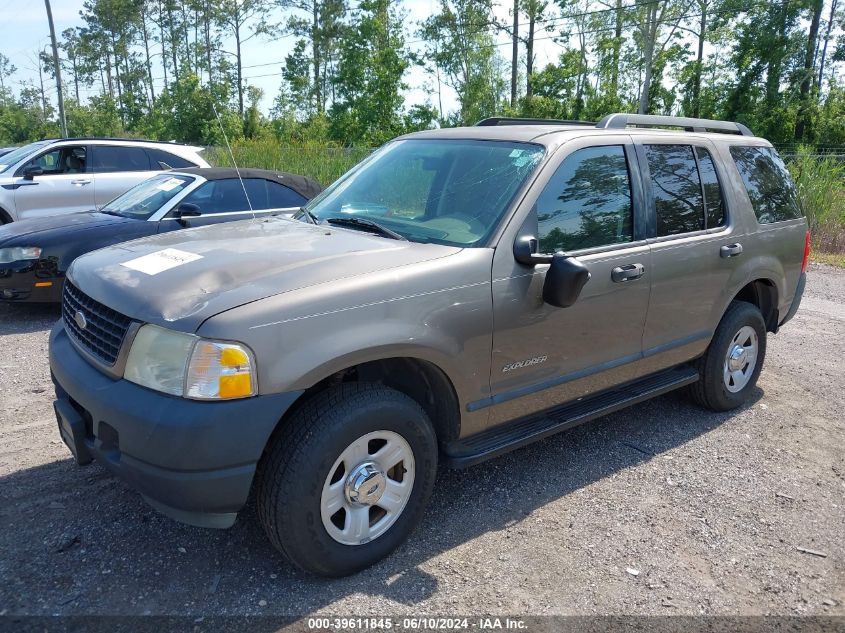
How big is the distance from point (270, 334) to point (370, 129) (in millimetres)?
33515

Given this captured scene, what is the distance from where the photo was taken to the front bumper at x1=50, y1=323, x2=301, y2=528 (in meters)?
2.38

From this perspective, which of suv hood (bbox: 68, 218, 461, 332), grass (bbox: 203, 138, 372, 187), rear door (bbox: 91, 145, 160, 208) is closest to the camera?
suv hood (bbox: 68, 218, 461, 332)

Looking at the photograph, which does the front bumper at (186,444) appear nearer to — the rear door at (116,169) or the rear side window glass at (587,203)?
the rear side window glass at (587,203)

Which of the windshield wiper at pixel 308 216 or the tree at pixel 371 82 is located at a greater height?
the tree at pixel 371 82

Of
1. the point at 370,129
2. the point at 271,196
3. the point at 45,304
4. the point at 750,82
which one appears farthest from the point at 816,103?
the point at 45,304

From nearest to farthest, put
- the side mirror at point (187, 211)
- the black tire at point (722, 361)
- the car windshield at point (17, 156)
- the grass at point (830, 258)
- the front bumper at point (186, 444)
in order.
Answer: the front bumper at point (186, 444), the black tire at point (722, 361), the side mirror at point (187, 211), the car windshield at point (17, 156), the grass at point (830, 258)

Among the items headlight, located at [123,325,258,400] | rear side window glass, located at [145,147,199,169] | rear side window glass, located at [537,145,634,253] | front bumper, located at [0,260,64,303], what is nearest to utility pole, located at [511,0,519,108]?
rear side window glass, located at [145,147,199,169]

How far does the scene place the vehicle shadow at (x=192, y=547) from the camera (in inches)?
107

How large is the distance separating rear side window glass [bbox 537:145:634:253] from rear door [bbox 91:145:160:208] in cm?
828

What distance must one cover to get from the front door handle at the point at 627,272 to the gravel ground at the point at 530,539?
3.84ft

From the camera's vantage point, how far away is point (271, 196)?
7.61m

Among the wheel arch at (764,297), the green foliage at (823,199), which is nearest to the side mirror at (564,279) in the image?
the wheel arch at (764,297)

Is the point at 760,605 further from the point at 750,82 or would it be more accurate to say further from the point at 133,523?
the point at 750,82

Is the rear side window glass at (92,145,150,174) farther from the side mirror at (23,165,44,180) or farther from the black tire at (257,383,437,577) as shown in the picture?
the black tire at (257,383,437,577)
